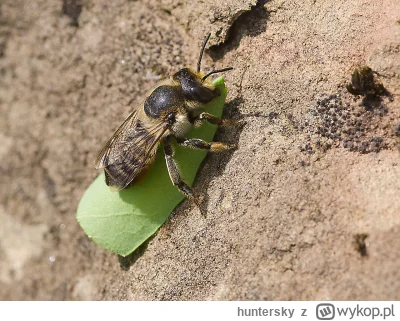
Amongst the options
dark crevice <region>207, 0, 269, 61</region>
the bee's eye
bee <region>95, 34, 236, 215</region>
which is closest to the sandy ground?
dark crevice <region>207, 0, 269, 61</region>

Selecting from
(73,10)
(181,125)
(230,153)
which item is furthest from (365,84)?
(73,10)

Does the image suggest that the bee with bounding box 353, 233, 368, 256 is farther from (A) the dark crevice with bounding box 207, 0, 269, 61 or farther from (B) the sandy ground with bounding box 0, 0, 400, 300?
(A) the dark crevice with bounding box 207, 0, 269, 61

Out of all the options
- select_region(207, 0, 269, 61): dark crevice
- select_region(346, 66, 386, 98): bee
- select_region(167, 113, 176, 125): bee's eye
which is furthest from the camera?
select_region(207, 0, 269, 61): dark crevice

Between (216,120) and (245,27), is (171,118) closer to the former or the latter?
(216,120)

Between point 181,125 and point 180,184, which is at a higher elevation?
point 181,125

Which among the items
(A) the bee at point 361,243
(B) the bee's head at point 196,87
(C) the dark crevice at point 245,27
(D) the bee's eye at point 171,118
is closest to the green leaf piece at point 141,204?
(B) the bee's head at point 196,87

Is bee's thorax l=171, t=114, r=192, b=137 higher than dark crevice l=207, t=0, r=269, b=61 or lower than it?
lower
